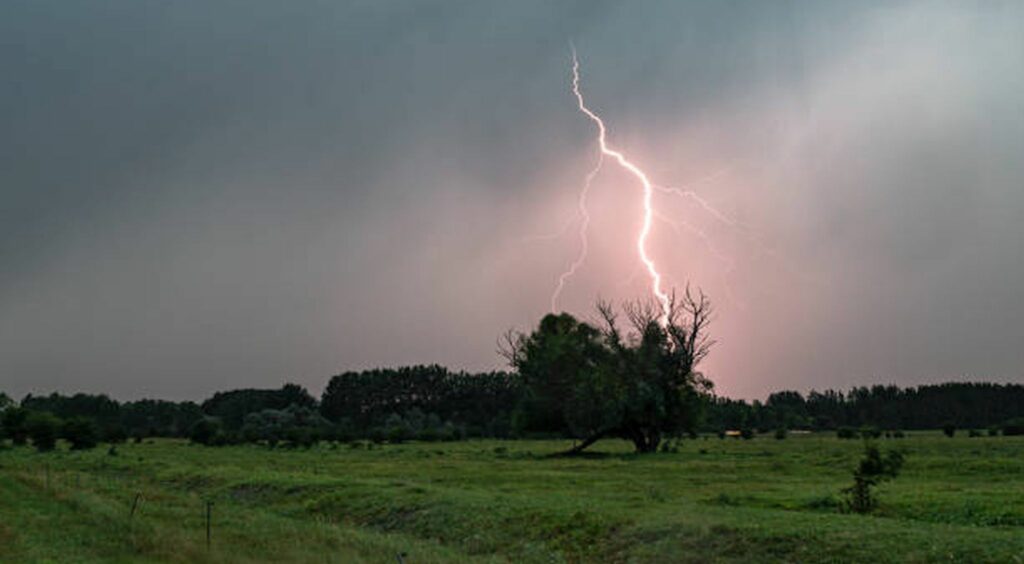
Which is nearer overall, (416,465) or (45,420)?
(416,465)

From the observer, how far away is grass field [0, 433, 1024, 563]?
77.4 ft

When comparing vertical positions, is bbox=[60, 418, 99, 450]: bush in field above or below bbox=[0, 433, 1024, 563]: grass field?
above

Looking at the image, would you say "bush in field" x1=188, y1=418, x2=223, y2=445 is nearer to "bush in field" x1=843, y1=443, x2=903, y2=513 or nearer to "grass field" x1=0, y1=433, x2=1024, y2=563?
"grass field" x1=0, y1=433, x2=1024, y2=563

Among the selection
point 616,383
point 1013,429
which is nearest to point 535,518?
point 616,383

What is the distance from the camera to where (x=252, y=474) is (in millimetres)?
53000

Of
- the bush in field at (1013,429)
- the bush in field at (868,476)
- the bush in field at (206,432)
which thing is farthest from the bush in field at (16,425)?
the bush in field at (1013,429)

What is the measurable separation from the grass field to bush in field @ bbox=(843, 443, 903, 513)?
563 millimetres

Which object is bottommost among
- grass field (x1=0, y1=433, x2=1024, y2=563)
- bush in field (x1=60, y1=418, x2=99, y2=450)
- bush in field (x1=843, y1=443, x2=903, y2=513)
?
grass field (x1=0, y1=433, x2=1024, y2=563)

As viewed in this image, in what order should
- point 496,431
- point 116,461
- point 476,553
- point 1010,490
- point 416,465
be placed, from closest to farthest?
point 476,553, point 1010,490, point 416,465, point 116,461, point 496,431

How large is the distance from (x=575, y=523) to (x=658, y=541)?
13.0 feet

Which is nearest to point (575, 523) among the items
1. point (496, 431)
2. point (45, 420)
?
point (45, 420)

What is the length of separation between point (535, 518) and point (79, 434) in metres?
100

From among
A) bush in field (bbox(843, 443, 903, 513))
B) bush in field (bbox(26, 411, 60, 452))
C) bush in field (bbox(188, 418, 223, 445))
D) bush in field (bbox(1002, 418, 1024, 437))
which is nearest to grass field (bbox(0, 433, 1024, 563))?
bush in field (bbox(843, 443, 903, 513))

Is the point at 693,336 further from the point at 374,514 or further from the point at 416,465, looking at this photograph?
the point at 374,514
